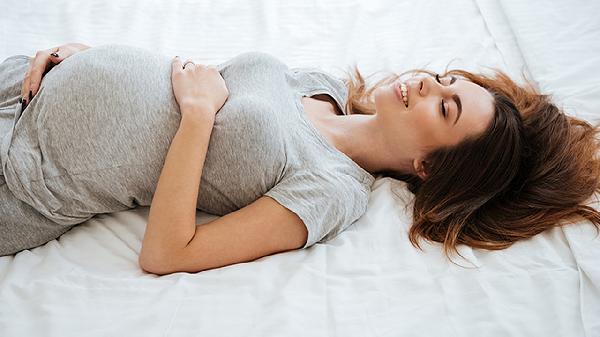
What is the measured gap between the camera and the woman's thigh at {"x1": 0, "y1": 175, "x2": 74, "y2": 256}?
1185mm

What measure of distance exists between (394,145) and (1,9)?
1374 millimetres

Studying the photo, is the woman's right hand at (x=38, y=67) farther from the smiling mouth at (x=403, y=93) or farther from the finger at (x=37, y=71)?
the smiling mouth at (x=403, y=93)

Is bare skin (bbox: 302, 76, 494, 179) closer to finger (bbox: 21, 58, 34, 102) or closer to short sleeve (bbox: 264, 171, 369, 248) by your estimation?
short sleeve (bbox: 264, 171, 369, 248)

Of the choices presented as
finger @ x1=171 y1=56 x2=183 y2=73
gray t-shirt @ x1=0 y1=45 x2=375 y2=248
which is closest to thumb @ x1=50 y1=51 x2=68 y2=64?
gray t-shirt @ x1=0 y1=45 x2=375 y2=248

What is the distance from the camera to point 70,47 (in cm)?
147

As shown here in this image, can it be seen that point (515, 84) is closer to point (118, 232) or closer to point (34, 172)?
point (118, 232)

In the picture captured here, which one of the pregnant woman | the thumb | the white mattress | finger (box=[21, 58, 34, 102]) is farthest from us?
the thumb

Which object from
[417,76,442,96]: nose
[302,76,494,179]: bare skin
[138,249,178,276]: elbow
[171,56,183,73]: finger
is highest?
[417,76,442,96]: nose

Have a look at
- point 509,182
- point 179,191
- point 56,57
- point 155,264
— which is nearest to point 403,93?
point 509,182

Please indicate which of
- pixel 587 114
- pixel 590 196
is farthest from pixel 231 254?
pixel 587 114

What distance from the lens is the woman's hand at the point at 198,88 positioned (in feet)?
4.01

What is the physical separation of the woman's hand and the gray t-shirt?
2 centimetres

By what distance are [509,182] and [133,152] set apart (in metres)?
0.85

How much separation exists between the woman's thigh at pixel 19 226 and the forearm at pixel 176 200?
9.4 inches
